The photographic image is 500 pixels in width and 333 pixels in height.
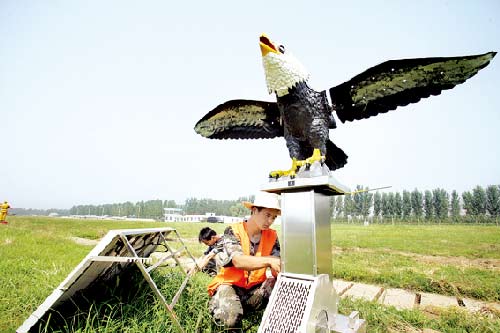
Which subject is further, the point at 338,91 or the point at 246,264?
the point at 338,91

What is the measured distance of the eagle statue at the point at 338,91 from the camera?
2.08 metres

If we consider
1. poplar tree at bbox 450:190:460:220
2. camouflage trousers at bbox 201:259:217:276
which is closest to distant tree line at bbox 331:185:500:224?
poplar tree at bbox 450:190:460:220

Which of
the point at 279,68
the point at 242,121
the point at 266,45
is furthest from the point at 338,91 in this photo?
the point at 242,121

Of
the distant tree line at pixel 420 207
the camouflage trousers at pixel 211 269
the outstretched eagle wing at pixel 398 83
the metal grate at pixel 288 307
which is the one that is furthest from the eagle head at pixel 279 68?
the distant tree line at pixel 420 207

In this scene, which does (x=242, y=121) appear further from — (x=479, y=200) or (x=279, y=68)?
(x=479, y=200)

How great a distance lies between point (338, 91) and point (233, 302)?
2216mm

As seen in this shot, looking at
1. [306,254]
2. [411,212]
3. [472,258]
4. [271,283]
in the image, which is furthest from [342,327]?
[411,212]

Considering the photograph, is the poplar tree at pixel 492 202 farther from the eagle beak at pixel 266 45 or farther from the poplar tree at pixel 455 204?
the eagle beak at pixel 266 45

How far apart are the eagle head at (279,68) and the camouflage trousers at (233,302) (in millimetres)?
1878

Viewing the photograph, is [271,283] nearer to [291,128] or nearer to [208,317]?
[208,317]

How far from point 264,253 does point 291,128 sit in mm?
1286

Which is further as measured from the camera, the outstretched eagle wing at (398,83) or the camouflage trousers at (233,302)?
the camouflage trousers at (233,302)

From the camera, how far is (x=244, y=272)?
8.78 ft

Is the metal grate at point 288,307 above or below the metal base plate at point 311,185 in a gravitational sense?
Result: below
